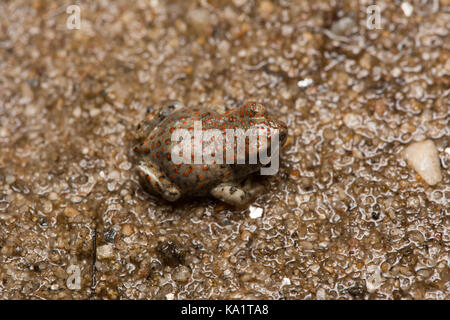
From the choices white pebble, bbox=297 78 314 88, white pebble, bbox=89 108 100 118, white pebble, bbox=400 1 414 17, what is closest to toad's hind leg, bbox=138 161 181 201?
white pebble, bbox=89 108 100 118

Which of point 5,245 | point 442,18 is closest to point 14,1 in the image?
point 5,245

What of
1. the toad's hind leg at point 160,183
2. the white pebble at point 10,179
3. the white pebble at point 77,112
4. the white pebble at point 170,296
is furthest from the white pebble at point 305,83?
the white pebble at point 10,179

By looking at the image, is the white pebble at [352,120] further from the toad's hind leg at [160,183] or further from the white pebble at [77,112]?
the white pebble at [77,112]

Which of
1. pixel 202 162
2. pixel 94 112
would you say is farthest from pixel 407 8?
pixel 94 112

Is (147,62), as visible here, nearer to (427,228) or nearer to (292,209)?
(292,209)

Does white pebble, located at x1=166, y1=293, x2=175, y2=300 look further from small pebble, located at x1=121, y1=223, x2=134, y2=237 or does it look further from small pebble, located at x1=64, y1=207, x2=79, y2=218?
small pebble, located at x1=64, y1=207, x2=79, y2=218

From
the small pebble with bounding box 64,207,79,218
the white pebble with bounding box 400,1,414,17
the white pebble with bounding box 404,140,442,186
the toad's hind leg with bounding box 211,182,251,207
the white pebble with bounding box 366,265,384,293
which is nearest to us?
the white pebble with bounding box 366,265,384,293
